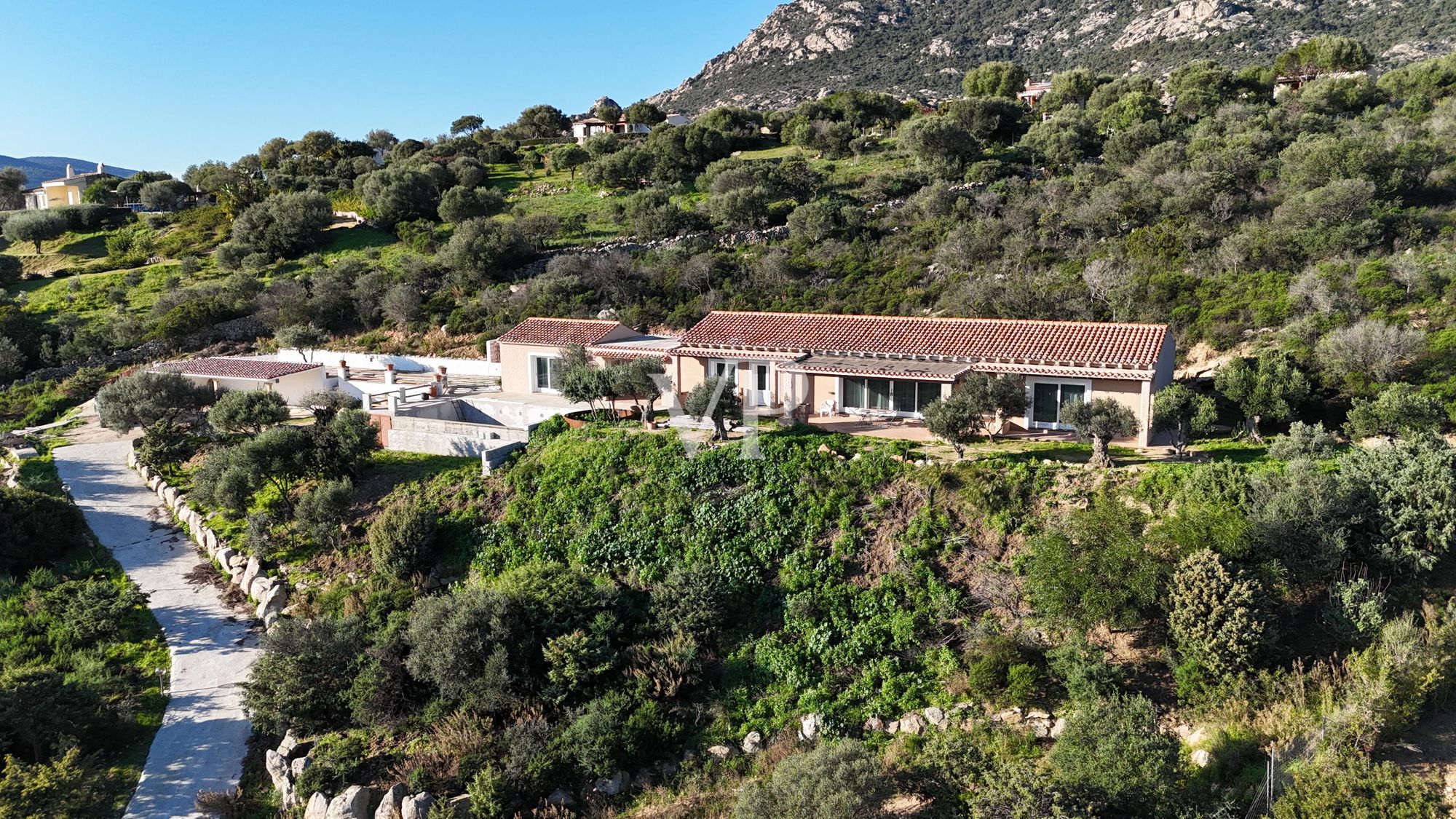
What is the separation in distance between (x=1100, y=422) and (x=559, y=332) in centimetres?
1771

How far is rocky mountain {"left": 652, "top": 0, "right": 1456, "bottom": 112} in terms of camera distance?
81625 mm

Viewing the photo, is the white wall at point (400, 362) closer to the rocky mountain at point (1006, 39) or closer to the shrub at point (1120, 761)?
the shrub at point (1120, 761)

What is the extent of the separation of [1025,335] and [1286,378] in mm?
5922

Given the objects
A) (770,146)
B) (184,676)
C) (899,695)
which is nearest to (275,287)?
(184,676)

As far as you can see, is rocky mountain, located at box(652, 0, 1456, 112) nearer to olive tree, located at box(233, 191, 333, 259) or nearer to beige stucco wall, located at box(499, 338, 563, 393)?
olive tree, located at box(233, 191, 333, 259)

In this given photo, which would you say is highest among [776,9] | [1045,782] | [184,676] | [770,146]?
[776,9]

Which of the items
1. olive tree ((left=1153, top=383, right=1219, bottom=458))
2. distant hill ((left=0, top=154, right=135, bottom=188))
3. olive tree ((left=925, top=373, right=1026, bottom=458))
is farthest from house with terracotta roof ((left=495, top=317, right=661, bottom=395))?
distant hill ((left=0, top=154, right=135, bottom=188))

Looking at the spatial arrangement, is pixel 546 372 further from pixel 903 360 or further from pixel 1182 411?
pixel 1182 411

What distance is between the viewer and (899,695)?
13797 mm

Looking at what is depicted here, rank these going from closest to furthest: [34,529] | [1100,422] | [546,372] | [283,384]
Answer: [1100,422], [34,529], [546,372], [283,384]

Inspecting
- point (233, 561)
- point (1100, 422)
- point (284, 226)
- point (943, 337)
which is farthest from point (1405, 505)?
point (284, 226)

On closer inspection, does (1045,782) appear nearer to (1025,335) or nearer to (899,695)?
(899,695)

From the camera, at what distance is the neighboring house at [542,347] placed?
28109 millimetres

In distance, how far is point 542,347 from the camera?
2822 centimetres
